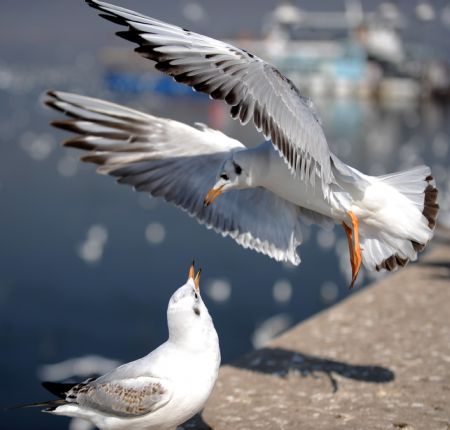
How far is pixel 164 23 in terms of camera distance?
3.14m

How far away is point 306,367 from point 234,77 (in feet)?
6.81

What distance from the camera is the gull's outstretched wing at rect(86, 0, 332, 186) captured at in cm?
308

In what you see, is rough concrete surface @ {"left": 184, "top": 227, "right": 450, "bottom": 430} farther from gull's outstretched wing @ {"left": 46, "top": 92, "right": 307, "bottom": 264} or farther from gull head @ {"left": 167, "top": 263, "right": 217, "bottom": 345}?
gull head @ {"left": 167, "top": 263, "right": 217, "bottom": 345}

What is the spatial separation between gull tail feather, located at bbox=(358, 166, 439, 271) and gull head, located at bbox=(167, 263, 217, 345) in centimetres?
109

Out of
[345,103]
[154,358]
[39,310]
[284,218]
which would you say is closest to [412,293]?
[284,218]

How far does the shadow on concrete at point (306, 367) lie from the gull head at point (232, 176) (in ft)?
4.15

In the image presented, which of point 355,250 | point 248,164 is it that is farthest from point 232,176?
point 355,250

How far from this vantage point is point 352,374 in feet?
14.9

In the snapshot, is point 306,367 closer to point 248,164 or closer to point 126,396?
point 248,164

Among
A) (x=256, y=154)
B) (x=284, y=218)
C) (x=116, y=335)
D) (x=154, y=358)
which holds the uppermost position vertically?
(x=256, y=154)

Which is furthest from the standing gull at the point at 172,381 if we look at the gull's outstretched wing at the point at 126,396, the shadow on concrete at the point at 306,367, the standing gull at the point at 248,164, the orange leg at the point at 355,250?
the shadow on concrete at the point at 306,367

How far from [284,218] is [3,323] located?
18.9 ft

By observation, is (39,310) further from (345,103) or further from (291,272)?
(345,103)

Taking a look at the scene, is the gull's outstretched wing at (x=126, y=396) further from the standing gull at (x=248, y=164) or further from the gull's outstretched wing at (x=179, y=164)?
the gull's outstretched wing at (x=179, y=164)
